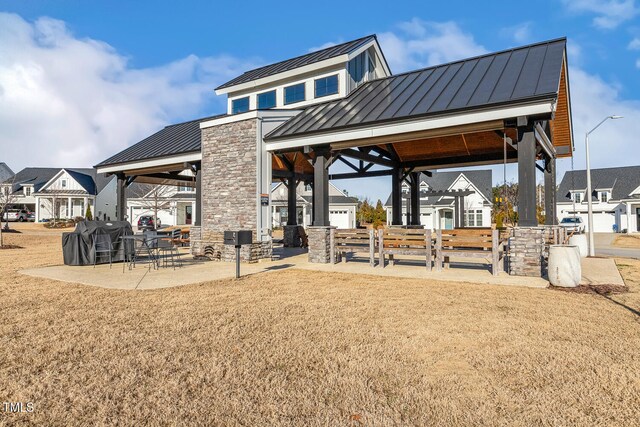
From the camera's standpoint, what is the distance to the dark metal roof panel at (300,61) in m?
16.7

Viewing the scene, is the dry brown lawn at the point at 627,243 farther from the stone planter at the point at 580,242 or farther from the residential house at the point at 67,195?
the residential house at the point at 67,195

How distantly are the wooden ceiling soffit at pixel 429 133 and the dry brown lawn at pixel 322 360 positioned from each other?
4.64 m

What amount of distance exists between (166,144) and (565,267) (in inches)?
634

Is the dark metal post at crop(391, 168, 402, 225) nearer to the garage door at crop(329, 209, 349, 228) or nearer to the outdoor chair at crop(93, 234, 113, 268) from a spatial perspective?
the outdoor chair at crop(93, 234, 113, 268)

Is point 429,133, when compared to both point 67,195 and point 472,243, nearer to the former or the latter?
point 472,243

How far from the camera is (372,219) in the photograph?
39719mm

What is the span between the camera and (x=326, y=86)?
54.4 feet

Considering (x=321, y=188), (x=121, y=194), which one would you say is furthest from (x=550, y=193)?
(x=121, y=194)

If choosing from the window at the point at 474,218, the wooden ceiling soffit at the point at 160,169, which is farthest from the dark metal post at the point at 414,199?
the window at the point at 474,218

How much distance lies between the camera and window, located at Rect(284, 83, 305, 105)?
56.7 ft

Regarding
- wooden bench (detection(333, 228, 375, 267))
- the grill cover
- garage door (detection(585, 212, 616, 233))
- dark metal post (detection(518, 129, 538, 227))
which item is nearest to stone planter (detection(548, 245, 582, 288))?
dark metal post (detection(518, 129, 538, 227))

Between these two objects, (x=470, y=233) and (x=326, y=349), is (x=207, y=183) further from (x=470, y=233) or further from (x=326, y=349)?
(x=326, y=349)

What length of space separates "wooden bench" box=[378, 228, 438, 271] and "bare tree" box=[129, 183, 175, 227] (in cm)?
3203

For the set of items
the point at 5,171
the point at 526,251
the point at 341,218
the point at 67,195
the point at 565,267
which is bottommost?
the point at 565,267
